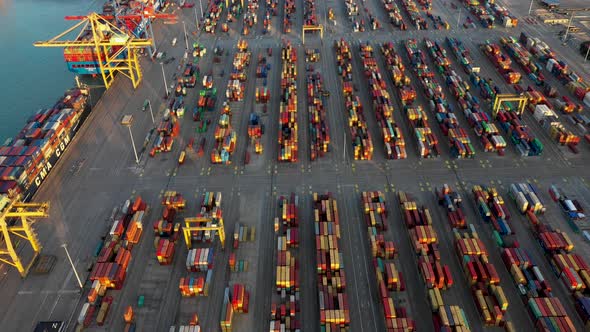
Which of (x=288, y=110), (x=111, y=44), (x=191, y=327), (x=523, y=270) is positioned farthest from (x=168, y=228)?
(x=111, y=44)

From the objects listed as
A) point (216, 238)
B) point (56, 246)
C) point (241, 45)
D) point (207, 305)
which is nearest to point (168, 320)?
point (207, 305)

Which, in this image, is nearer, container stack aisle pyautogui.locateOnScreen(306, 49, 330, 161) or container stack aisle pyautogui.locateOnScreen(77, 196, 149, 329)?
container stack aisle pyautogui.locateOnScreen(77, 196, 149, 329)

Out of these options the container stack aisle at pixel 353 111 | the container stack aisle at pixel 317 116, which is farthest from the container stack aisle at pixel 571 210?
the container stack aisle at pixel 317 116

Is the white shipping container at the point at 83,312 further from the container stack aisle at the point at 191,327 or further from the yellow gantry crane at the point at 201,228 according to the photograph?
the yellow gantry crane at the point at 201,228

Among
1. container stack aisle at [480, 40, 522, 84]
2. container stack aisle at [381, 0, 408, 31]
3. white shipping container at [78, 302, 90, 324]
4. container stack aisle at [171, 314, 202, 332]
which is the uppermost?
container stack aisle at [381, 0, 408, 31]

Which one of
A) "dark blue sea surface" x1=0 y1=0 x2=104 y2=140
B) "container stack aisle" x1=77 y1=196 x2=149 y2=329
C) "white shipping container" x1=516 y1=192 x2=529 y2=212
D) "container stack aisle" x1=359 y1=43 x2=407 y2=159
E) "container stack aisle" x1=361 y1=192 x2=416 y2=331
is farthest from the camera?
"dark blue sea surface" x1=0 y1=0 x2=104 y2=140

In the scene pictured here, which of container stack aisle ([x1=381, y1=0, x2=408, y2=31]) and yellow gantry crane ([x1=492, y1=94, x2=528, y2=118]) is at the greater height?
container stack aisle ([x1=381, y1=0, x2=408, y2=31])

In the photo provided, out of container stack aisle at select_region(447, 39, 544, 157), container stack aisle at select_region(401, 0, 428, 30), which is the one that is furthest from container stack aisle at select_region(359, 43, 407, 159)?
container stack aisle at select_region(401, 0, 428, 30)

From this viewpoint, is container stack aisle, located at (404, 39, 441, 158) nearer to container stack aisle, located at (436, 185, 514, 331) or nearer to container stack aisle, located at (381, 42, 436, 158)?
container stack aisle, located at (381, 42, 436, 158)
